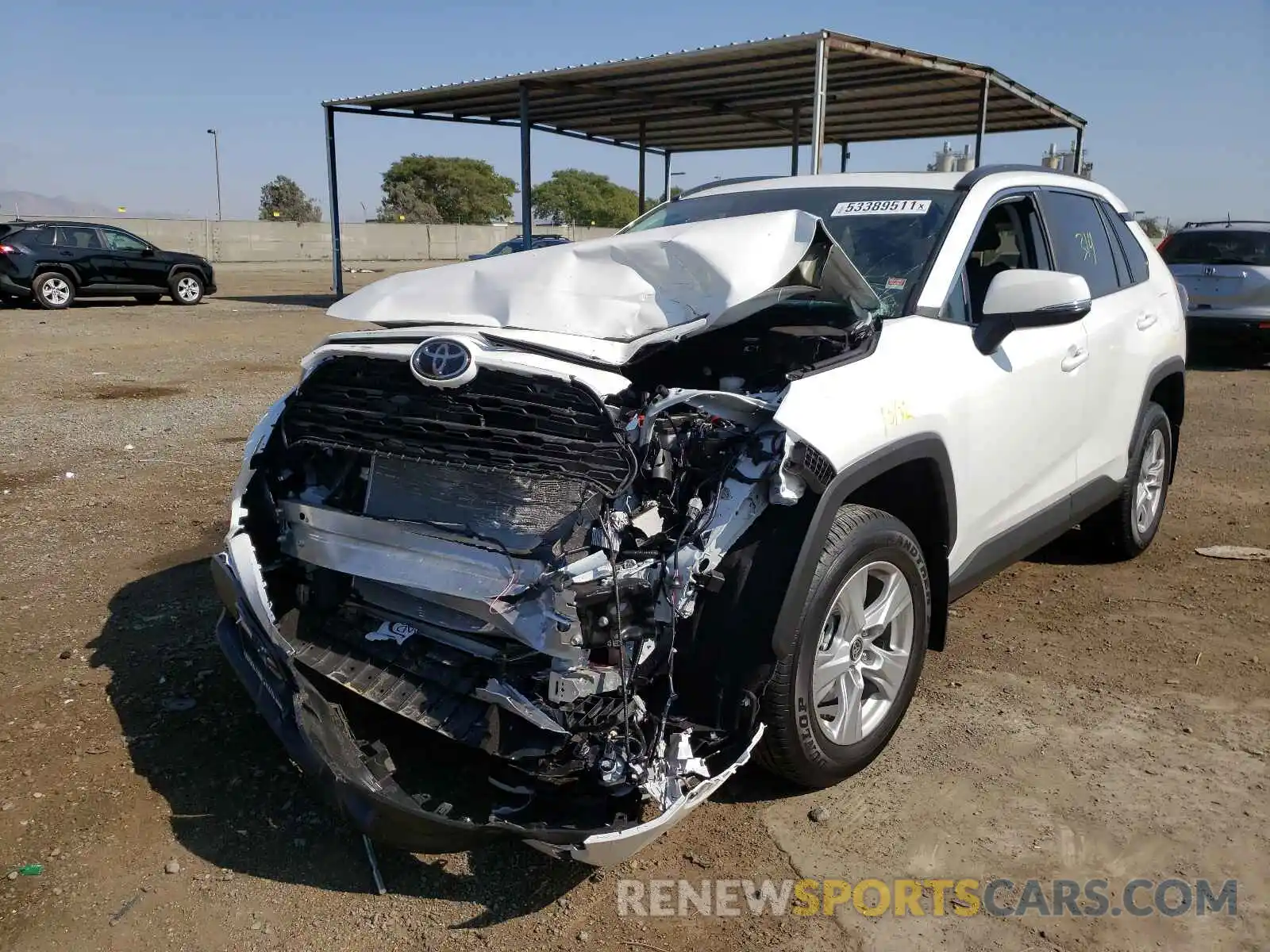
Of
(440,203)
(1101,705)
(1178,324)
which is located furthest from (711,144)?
(440,203)

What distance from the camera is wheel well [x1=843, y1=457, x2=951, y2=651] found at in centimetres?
315

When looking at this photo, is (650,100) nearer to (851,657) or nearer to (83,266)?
(83,266)

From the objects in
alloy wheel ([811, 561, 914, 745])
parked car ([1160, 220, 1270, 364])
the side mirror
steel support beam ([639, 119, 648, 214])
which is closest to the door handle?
the side mirror

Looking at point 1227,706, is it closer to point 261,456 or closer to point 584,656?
point 584,656

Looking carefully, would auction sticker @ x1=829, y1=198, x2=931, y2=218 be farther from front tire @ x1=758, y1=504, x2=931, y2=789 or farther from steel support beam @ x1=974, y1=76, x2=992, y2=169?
steel support beam @ x1=974, y1=76, x2=992, y2=169

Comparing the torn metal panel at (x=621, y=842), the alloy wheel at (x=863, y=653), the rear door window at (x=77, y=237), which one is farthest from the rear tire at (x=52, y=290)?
the torn metal panel at (x=621, y=842)

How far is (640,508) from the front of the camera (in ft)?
8.69

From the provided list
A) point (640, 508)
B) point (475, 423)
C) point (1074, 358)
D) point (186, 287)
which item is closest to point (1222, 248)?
point (1074, 358)

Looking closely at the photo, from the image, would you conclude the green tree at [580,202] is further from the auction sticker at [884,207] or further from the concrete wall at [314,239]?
the auction sticker at [884,207]

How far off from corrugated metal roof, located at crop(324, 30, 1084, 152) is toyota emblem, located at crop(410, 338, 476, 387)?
987cm

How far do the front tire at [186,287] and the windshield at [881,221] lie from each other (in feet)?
60.6

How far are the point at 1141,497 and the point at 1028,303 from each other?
224 cm

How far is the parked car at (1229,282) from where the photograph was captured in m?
11.5

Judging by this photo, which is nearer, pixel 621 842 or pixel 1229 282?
pixel 621 842
